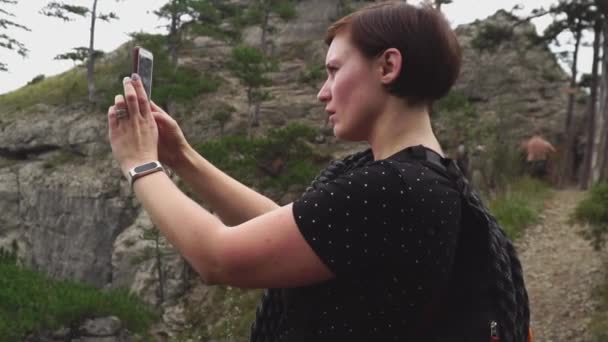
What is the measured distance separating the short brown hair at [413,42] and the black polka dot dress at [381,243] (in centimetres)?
20

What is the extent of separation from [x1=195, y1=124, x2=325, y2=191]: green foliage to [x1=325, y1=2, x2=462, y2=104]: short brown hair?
13722 mm

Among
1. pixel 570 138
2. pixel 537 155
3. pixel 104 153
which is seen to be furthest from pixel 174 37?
pixel 570 138

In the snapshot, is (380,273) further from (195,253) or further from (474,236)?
(195,253)

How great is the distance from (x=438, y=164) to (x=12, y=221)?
24.0 m

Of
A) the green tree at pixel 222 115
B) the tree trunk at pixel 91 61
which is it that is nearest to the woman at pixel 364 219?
the green tree at pixel 222 115

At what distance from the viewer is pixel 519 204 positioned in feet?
45.4

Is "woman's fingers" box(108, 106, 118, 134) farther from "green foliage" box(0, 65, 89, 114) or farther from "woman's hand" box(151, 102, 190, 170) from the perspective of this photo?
"green foliage" box(0, 65, 89, 114)

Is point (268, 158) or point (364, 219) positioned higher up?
point (364, 219)

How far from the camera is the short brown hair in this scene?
4.50ft

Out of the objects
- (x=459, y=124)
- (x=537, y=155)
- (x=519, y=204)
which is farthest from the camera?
(x=537, y=155)

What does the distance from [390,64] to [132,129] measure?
572 millimetres

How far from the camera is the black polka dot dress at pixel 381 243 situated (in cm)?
121

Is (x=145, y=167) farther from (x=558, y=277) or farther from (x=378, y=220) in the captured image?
(x=558, y=277)

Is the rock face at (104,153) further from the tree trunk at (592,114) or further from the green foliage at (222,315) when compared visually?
the tree trunk at (592,114)
